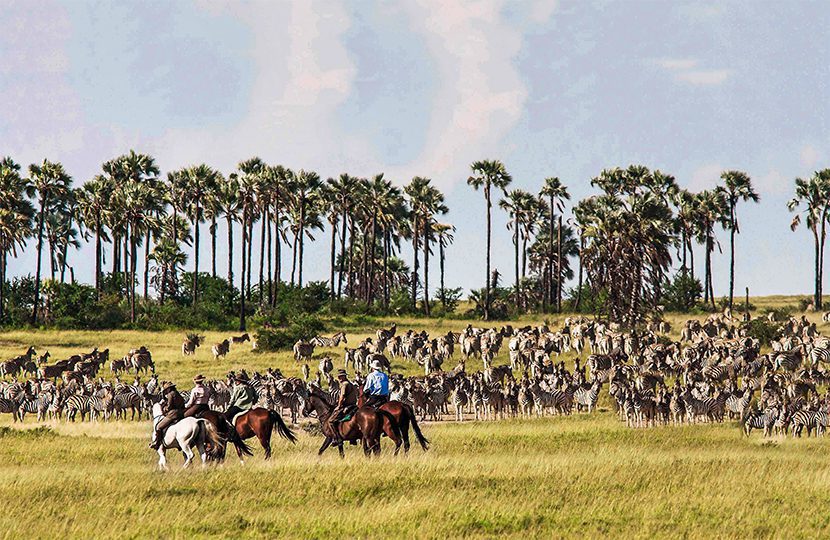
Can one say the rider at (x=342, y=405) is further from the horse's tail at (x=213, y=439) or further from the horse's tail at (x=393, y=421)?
the horse's tail at (x=213, y=439)

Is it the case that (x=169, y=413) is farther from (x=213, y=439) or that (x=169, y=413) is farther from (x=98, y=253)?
(x=98, y=253)

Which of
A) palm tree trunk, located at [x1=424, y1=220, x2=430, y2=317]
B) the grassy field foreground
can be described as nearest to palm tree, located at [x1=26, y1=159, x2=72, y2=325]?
palm tree trunk, located at [x1=424, y1=220, x2=430, y2=317]

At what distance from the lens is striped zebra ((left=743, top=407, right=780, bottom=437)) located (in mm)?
35156

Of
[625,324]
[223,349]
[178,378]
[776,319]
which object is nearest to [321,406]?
[178,378]

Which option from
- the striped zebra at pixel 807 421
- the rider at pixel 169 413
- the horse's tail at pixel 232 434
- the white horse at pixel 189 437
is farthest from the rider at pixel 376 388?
the striped zebra at pixel 807 421

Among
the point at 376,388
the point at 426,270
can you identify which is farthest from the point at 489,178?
the point at 376,388

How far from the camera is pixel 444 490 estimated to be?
71.3 ft

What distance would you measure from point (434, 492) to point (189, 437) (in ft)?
20.6

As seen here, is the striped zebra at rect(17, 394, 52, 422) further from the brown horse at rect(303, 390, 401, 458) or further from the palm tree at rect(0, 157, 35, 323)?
the palm tree at rect(0, 157, 35, 323)

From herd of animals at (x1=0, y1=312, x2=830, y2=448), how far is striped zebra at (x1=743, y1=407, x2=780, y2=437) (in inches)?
1.2

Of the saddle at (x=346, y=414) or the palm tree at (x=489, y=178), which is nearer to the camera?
the saddle at (x=346, y=414)

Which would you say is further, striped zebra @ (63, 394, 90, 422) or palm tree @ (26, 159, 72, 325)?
palm tree @ (26, 159, 72, 325)

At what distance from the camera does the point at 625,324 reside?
249 ft

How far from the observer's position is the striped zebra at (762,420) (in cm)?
3516
